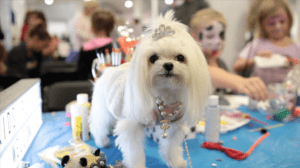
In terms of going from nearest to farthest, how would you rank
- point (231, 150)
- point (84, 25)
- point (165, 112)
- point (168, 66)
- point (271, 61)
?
point (168, 66)
point (165, 112)
point (231, 150)
point (271, 61)
point (84, 25)

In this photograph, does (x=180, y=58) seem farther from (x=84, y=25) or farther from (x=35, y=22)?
(x=84, y=25)

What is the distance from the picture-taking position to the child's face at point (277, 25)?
162 centimetres

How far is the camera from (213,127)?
3.39 feet

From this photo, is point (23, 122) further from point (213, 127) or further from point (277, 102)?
point (277, 102)

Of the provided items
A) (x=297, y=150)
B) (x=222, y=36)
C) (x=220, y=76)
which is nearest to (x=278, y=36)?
(x=222, y=36)

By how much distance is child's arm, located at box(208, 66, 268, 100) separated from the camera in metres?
1.27

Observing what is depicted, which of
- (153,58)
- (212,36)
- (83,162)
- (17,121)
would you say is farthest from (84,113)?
(212,36)

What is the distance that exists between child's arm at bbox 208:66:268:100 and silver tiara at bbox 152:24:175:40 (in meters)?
0.63

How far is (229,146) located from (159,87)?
21.4 inches

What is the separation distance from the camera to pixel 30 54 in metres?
2.09

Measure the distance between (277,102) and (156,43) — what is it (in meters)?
1.02

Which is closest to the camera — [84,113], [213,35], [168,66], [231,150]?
[168,66]

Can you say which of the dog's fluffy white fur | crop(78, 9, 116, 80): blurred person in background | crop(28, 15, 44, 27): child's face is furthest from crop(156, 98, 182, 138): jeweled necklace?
crop(28, 15, 44, 27): child's face

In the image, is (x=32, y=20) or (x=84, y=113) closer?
(x=84, y=113)
